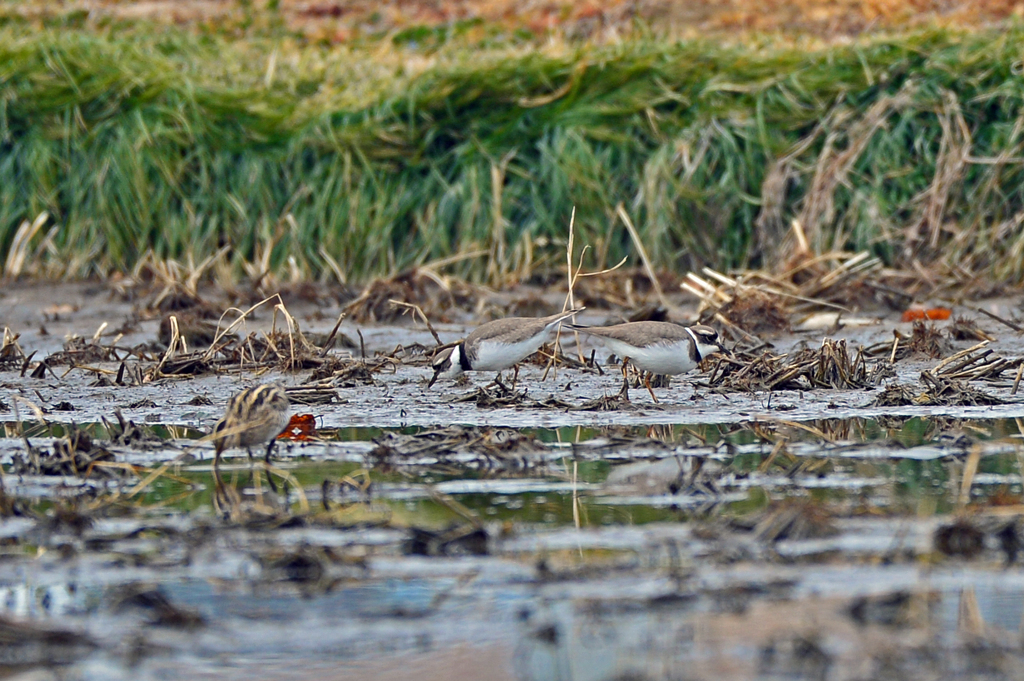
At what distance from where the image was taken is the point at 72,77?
36.4 feet

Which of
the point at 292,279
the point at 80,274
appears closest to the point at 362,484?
the point at 292,279

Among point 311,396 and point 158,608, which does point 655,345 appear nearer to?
point 311,396

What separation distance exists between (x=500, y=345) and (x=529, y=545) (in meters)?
2.64

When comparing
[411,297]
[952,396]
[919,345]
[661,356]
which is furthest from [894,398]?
[411,297]

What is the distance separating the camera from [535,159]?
1052cm

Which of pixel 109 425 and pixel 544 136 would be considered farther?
pixel 544 136

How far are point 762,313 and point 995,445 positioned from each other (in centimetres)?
340

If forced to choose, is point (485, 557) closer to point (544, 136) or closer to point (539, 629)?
point (539, 629)

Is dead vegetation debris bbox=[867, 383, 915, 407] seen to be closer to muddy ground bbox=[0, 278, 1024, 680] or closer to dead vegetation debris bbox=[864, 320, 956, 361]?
muddy ground bbox=[0, 278, 1024, 680]

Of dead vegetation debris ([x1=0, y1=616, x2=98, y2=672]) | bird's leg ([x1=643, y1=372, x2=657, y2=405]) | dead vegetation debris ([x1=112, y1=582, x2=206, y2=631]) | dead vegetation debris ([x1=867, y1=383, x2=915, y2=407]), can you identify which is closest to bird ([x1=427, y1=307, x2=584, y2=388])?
bird's leg ([x1=643, y1=372, x2=657, y2=405])

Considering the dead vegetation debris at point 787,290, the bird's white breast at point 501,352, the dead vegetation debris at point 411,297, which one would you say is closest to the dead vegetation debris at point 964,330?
the dead vegetation debris at point 787,290

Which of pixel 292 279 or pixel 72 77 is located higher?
pixel 72 77

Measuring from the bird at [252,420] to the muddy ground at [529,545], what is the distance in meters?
0.12

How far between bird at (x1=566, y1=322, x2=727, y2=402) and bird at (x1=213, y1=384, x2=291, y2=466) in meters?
1.84
